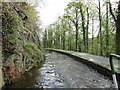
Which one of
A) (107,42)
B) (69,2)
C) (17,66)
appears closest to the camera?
(17,66)

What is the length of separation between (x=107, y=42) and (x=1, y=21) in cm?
824

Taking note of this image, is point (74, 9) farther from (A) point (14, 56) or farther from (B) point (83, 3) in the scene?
(A) point (14, 56)

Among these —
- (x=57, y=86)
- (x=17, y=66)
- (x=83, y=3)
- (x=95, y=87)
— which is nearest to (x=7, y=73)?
(x=17, y=66)

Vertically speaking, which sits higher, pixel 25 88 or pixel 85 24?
pixel 85 24

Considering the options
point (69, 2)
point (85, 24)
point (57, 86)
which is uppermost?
point (69, 2)

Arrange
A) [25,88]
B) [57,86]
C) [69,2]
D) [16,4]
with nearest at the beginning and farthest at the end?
1. [25,88]
2. [57,86]
3. [16,4]
4. [69,2]

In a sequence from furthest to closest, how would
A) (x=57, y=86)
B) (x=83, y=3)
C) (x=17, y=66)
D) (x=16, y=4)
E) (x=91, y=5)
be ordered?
(x=83, y=3) → (x=91, y=5) → (x=16, y=4) → (x=17, y=66) → (x=57, y=86)

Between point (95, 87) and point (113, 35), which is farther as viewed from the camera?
point (113, 35)

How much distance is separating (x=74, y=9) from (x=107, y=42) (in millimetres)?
7676

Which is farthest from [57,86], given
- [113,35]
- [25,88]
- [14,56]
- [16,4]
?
[113,35]

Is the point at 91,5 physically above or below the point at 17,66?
above

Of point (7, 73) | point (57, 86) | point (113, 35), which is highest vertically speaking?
point (113, 35)

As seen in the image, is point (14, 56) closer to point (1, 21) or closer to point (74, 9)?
point (1, 21)

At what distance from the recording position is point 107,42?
836cm
